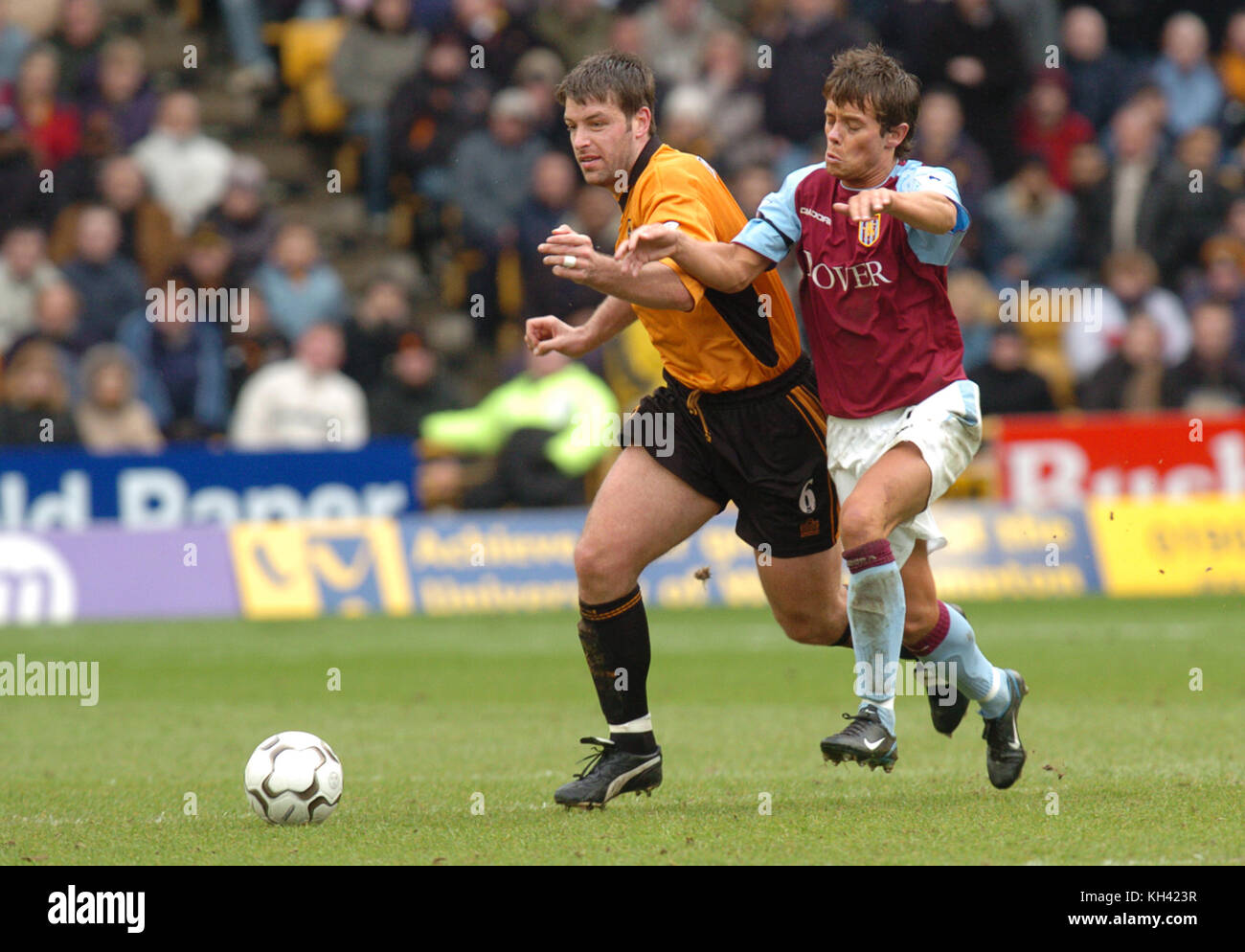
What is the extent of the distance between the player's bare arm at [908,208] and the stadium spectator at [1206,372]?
10614mm

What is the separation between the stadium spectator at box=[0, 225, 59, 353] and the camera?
51.8ft

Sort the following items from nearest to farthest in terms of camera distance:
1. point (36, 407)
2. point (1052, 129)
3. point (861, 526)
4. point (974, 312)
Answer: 1. point (861, 526)
2. point (36, 407)
3. point (974, 312)
4. point (1052, 129)

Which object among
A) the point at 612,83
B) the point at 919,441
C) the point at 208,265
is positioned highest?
the point at 208,265

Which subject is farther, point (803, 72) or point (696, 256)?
point (803, 72)

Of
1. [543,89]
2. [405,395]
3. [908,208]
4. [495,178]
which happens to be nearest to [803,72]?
[543,89]

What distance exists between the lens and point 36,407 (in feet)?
49.6

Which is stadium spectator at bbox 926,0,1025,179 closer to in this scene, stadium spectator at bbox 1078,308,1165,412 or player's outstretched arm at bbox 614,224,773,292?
stadium spectator at bbox 1078,308,1165,412

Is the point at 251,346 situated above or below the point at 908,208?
above

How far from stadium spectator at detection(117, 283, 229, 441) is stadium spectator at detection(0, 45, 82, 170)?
1.83 m

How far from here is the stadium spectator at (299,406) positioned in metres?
15.5

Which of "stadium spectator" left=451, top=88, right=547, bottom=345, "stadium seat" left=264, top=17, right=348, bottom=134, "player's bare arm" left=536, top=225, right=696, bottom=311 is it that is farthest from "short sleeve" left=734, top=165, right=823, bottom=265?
"stadium seat" left=264, top=17, right=348, bottom=134

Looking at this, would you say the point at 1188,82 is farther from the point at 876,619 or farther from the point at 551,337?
the point at 876,619

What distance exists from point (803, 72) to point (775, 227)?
10937mm

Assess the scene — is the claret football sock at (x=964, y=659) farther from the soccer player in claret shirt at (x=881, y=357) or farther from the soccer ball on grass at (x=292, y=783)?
the soccer ball on grass at (x=292, y=783)
